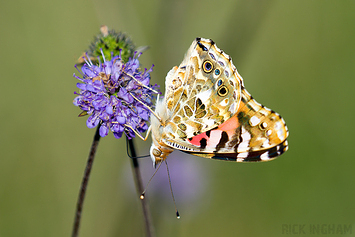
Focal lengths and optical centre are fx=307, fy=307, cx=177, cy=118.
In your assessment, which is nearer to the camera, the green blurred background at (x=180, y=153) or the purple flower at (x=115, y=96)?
the purple flower at (x=115, y=96)

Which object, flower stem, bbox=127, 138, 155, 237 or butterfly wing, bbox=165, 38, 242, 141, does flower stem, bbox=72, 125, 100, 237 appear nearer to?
flower stem, bbox=127, 138, 155, 237

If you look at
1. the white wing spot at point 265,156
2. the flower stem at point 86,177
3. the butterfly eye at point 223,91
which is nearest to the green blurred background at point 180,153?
the butterfly eye at point 223,91

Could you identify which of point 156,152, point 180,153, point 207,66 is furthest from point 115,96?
point 180,153

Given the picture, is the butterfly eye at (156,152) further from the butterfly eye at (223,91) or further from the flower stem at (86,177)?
the butterfly eye at (223,91)

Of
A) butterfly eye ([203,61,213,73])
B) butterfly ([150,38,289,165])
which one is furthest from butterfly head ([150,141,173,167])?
A: butterfly eye ([203,61,213,73])

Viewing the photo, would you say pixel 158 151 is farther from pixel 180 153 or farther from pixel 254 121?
pixel 180 153
